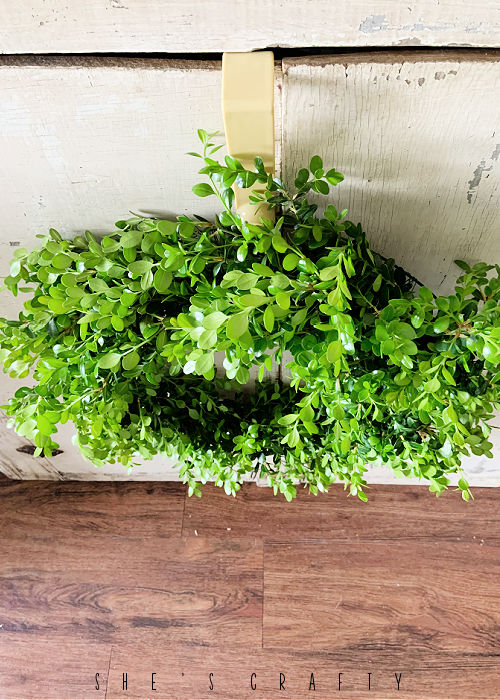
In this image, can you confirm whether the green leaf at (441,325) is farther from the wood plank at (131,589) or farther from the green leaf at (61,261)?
the wood plank at (131,589)

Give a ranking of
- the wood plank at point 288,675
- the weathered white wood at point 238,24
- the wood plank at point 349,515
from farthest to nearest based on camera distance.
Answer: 1. the wood plank at point 349,515
2. the wood plank at point 288,675
3. the weathered white wood at point 238,24

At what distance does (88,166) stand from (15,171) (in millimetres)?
108

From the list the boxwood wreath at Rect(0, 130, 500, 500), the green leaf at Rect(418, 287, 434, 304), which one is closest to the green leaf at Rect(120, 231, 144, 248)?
the boxwood wreath at Rect(0, 130, 500, 500)

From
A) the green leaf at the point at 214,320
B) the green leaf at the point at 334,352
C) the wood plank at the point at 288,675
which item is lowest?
the wood plank at the point at 288,675

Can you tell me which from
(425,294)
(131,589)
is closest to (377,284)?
(425,294)

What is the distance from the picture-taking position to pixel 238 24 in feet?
2.00

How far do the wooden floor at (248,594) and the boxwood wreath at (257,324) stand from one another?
0.66m

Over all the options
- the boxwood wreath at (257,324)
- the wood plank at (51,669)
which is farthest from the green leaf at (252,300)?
the wood plank at (51,669)

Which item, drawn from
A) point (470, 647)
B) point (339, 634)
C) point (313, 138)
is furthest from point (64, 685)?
point (313, 138)

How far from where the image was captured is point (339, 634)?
4.61 ft

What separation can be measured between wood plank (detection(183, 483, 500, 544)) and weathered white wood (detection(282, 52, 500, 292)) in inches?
34.0

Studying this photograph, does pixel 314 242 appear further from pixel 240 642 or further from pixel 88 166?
pixel 240 642

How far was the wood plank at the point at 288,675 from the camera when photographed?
1.34 m

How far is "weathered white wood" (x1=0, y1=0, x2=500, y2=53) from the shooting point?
1.94ft
